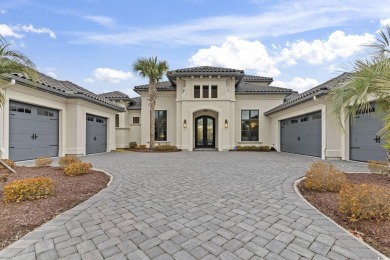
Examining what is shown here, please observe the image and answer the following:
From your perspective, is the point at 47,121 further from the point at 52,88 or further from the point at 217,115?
the point at 217,115

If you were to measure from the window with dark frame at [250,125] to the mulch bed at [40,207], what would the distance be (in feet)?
46.8

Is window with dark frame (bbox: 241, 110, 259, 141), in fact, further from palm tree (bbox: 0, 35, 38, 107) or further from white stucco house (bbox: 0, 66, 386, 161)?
palm tree (bbox: 0, 35, 38, 107)

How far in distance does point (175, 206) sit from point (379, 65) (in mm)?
5240

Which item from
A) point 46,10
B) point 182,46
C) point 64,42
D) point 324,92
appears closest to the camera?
point 46,10

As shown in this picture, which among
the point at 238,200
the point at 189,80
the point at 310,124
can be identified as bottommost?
the point at 238,200

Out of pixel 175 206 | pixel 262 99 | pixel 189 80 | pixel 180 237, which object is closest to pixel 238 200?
pixel 175 206

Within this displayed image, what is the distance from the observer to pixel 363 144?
974 centimetres

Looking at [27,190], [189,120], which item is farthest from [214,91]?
[27,190]

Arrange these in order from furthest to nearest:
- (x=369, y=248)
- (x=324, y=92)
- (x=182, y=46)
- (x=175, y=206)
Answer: (x=182, y=46), (x=324, y=92), (x=175, y=206), (x=369, y=248)

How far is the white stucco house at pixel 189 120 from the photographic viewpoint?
9656 mm

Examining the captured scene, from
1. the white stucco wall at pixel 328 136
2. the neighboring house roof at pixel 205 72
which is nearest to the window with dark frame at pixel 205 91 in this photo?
the neighboring house roof at pixel 205 72

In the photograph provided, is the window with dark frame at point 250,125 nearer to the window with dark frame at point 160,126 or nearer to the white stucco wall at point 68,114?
the window with dark frame at point 160,126

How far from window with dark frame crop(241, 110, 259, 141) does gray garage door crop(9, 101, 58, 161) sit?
13.8 m

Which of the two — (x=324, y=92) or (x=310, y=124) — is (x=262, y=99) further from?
(x=324, y=92)
